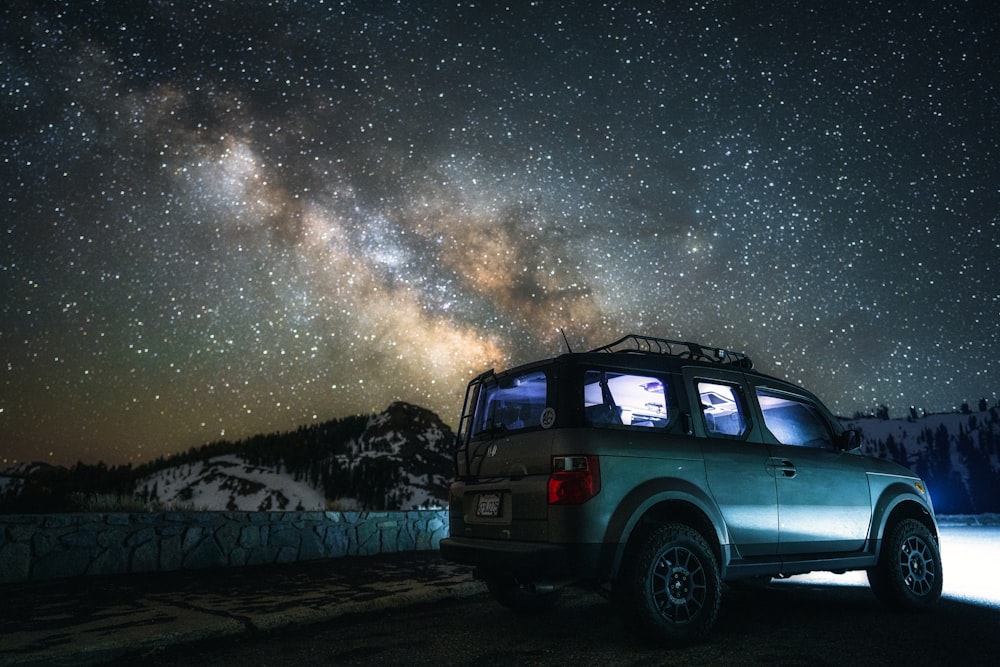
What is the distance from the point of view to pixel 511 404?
16.6 ft

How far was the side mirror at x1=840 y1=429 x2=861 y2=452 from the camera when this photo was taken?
5.49 m

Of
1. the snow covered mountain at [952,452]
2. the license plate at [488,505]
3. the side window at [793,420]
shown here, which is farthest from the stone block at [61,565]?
the snow covered mountain at [952,452]

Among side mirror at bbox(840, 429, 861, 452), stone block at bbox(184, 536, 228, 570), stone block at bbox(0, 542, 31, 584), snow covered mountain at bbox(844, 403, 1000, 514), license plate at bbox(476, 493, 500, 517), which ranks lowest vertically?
snow covered mountain at bbox(844, 403, 1000, 514)

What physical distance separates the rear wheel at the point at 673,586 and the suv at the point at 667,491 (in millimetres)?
10

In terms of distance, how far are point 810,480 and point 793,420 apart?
69 cm

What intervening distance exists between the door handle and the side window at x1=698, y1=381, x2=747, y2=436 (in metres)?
0.33

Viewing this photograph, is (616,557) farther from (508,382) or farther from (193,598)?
(193,598)

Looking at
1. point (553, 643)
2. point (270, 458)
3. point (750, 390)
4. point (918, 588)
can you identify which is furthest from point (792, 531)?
point (270, 458)

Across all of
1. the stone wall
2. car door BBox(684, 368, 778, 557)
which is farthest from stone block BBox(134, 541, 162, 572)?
car door BBox(684, 368, 778, 557)

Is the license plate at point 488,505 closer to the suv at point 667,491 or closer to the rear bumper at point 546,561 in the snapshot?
the suv at point 667,491

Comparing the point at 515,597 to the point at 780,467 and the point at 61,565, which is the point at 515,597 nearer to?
the point at 780,467

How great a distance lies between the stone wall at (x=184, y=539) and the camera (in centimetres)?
710

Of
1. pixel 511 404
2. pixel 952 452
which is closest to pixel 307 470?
pixel 511 404

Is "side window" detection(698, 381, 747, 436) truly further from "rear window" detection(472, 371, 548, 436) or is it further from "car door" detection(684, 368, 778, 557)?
"rear window" detection(472, 371, 548, 436)
